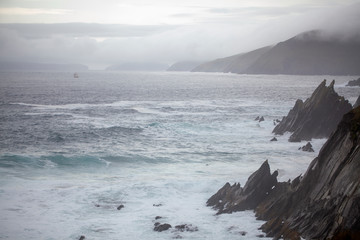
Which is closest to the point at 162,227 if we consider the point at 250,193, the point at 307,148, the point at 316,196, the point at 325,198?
the point at 250,193

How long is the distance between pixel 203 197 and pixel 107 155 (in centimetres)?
1788

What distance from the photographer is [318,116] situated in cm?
5884

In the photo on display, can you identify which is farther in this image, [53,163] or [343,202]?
[53,163]

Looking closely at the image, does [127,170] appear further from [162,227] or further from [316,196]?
[316,196]

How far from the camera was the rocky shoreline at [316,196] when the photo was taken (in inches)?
834

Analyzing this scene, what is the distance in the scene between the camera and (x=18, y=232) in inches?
1059

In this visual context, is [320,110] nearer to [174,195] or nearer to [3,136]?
[174,195]

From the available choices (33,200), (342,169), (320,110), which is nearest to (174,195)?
(33,200)

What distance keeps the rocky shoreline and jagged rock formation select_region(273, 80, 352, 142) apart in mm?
27000

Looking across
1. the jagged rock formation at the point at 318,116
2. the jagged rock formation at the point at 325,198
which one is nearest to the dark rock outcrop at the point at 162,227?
the jagged rock formation at the point at 325,198

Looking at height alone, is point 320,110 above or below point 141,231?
above

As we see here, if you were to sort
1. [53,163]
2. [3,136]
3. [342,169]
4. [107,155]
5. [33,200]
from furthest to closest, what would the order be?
[3,136] < [107,155] < [53,163] < [33,200] < [342,169]

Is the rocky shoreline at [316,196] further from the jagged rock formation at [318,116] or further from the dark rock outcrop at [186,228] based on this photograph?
the jagged rock formation at [318,116]

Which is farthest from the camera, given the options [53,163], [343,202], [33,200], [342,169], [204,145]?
[204,145]
